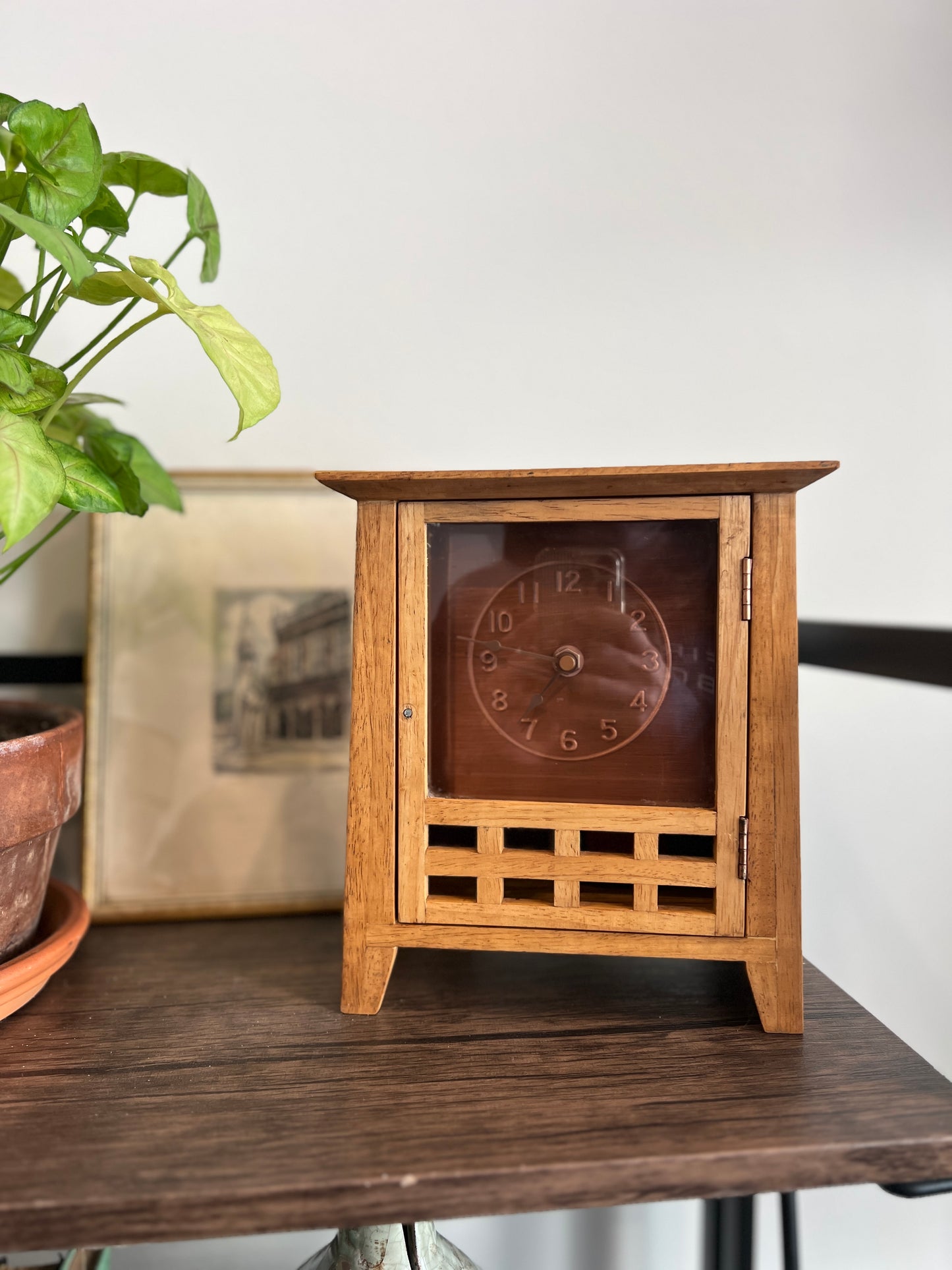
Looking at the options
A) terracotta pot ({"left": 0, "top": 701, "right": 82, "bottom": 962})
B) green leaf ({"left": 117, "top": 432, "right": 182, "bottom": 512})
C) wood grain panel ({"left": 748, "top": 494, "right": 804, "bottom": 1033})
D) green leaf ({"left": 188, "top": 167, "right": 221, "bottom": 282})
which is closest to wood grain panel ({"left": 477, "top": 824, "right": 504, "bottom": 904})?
wood grain panel ({"left": 748, "top": 494, "right": 804, "bottom": 1033})

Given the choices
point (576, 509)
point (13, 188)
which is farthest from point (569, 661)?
point (13, 188)

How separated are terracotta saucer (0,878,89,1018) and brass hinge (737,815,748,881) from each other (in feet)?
1.91

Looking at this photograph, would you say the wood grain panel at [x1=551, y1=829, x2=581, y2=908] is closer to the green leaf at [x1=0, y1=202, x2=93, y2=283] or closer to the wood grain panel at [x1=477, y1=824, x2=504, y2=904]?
the wood grain panel at [x1=477, y1=824, x2=504, y2=904]

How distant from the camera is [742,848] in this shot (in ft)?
2.21

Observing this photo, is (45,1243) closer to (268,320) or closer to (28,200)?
(28,200)

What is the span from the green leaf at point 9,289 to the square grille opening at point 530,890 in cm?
70

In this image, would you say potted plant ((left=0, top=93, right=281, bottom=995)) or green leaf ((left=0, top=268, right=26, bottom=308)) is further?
green leaf ((left=0, top=268, right=26, bottom=308))

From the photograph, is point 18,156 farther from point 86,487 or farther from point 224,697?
point 224,697

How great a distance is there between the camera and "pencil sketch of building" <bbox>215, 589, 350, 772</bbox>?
3.21 feet

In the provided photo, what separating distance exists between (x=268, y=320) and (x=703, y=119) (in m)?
0.60

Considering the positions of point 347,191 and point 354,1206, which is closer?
point 354,1206

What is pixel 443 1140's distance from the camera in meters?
0.53

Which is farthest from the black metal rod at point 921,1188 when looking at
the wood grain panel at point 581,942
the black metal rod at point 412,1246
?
the black metal rod at point 412,1246

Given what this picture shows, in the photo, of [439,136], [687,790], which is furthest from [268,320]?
[687,790]
